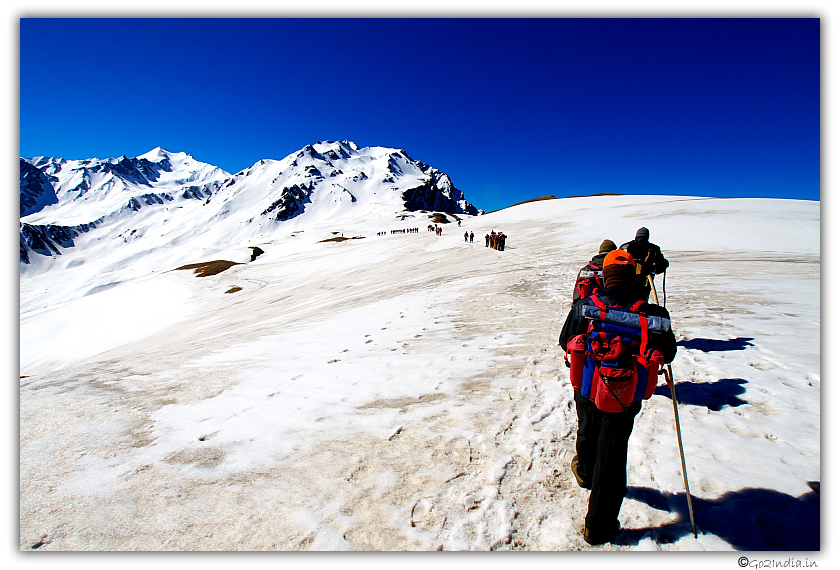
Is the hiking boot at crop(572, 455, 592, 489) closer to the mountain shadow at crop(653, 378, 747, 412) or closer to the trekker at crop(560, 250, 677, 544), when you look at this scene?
the trekker at crop(560, 250, 677, 544)

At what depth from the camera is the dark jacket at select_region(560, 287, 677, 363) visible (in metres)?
2.91

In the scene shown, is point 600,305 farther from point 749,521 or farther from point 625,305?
point 749,521

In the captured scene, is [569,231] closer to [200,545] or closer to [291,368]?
[291,368]

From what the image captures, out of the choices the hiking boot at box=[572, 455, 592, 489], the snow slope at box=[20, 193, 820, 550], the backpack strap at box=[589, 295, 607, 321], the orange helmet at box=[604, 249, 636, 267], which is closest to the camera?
the backpack strap at box=[589, 295, 607, 321]

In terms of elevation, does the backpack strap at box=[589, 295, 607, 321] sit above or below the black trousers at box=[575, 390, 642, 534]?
above

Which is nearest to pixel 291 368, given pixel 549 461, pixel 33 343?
pixel 549 461

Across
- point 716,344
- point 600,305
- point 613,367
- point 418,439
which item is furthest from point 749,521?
point 716,344

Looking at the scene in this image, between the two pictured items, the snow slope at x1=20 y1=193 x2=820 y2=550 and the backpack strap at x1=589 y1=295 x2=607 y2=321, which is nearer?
the backpack strap at x1=589 y1=295 x2=607 y2=321

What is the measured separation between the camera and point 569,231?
3288 cm

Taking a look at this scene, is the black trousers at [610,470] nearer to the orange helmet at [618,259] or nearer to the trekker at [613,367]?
the trekker at [613,367]

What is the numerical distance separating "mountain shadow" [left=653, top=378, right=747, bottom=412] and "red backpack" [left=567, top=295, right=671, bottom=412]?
3.22m

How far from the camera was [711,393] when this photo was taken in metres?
5.45

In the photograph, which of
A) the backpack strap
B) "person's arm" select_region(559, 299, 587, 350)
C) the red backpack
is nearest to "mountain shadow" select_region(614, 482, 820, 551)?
the red backpack

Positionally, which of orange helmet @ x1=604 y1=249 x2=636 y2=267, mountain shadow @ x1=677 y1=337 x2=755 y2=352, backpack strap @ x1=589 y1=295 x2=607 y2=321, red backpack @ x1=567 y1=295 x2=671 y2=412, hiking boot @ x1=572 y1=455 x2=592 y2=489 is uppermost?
orange helmet @ x1=604 y1=249 x2=636 y2=267
